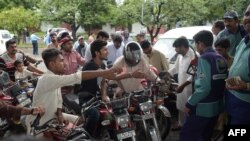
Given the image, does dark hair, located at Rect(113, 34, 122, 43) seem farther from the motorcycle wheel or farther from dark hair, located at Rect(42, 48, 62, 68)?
dark hair, located at Rect(42, 48, 62, 68)

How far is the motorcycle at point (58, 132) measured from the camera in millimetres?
3405

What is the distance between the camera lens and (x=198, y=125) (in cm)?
412

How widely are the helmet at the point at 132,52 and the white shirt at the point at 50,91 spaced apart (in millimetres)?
1172

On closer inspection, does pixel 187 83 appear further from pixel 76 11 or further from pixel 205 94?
pixel 76 11

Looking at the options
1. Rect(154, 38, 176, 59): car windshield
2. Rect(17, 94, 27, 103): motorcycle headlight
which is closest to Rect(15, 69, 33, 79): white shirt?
Rect(17, 94, 27, 103): motorcycle headlight

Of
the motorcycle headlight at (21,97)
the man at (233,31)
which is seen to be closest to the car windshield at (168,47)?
the man at (233,31)

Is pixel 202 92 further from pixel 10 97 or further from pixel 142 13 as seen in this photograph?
pixel 142 13

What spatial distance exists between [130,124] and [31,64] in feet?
11.2

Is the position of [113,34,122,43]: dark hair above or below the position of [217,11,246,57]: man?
below

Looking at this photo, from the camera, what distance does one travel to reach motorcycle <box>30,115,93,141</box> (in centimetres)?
340

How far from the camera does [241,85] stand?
3.30 m

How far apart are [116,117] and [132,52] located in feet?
3.39

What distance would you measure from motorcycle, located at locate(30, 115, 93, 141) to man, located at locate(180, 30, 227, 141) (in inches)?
51.0

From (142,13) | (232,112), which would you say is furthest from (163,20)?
(232,112)
